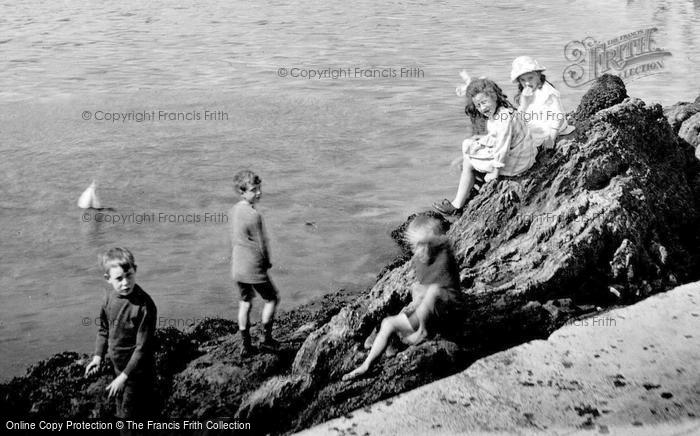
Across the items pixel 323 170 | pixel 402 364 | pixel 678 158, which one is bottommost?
pixel 323 170

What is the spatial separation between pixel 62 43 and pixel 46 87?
5304 millimetres

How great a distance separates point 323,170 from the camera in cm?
1270

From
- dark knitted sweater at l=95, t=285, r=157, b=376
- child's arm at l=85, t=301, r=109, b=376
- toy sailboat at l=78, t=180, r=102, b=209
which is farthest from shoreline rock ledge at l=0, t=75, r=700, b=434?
toy sailboat at l=78, t=180, r=102, b=209

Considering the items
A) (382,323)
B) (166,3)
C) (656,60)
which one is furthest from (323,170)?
(166,3)

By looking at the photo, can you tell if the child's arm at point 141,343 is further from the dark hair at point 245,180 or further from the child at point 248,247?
the dark hair at point 245,180

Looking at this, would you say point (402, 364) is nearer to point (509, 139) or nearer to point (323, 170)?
point (509, 139)

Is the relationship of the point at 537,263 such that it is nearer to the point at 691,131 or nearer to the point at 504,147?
the point at 504,147

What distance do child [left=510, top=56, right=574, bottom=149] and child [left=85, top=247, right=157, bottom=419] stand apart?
10.8ft

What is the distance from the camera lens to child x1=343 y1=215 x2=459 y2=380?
4996 millimetres

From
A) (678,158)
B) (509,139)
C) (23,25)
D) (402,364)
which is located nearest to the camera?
(402,364)

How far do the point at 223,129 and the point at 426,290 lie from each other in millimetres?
10373

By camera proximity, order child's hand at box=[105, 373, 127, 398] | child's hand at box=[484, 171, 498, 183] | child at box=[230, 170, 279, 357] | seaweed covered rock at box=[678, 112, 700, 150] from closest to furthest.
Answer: child's hand at box=[105, 373, 127, 398], child at box=[230, 170, 279, 357], child's hand at box=[484, 171, 498, 183], seaweed covered rock at box=[678, 112, 700, 150]

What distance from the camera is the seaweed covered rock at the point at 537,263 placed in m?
5.14

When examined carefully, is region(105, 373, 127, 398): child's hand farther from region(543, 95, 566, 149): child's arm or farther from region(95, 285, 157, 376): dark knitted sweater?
region(543, 95, 566, 149): child's arm
